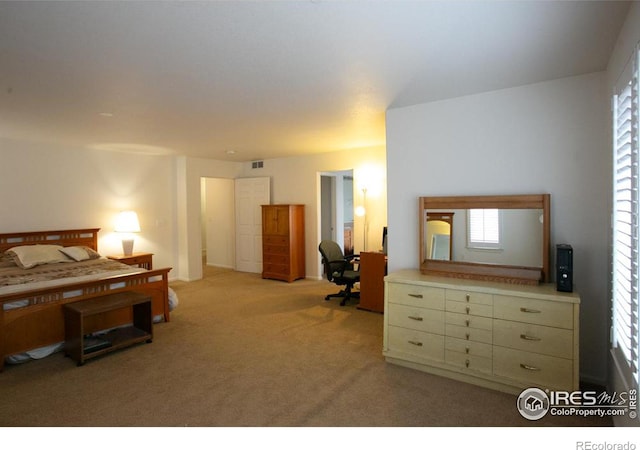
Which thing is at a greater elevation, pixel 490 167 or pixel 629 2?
pixel 629 2

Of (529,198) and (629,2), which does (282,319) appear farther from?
(629,2)

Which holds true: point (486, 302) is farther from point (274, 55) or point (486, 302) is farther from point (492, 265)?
point (274, 55)

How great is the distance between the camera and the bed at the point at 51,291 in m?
3.18

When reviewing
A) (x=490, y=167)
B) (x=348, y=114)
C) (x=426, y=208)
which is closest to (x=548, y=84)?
(x=490, y=167)

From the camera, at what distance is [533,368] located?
253 centimetres

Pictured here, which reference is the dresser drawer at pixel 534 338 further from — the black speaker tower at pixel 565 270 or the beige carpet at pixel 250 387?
the beige carpet at pixel 250 387

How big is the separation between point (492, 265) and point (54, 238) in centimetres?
603

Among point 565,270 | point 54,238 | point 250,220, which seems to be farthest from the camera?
point 250,220

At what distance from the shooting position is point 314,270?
268 inches

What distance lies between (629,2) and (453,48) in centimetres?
87

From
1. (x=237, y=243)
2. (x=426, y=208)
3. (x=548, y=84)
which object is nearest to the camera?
(x=548, y=84)

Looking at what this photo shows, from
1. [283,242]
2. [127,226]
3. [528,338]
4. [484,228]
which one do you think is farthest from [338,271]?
[127,226]

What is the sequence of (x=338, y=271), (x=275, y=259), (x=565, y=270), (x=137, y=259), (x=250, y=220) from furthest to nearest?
(x=250, y=220) → (x=275, y=259) → (x=137, y=259) → (x=338, y=271) → (x=565, y=270)

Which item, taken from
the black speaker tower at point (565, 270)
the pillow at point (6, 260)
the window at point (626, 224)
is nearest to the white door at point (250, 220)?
the pillow at point (6, 260)
